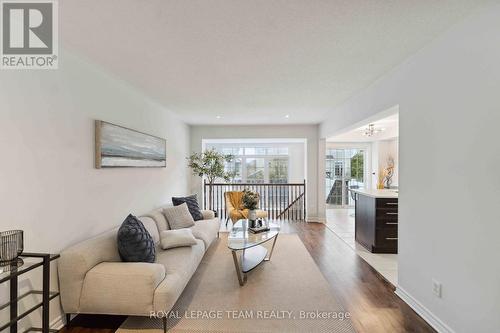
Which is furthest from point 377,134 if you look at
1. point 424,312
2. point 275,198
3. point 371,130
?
point 424,312

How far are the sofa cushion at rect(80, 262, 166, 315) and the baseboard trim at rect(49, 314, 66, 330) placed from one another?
27 centimetres

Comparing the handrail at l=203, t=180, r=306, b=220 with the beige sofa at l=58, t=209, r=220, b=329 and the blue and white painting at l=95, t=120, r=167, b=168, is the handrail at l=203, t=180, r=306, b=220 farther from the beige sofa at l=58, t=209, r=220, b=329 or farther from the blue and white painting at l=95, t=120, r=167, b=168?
the beige sofa at l=58, t=209, r=220, b=329

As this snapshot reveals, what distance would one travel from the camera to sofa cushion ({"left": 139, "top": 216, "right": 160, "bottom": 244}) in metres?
3.25

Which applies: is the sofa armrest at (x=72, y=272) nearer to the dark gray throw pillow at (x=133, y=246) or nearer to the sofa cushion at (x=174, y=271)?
the dark gray throw pillow at (x=133, y=246)

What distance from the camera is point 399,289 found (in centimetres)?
271

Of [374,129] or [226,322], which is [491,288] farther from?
[374,129]

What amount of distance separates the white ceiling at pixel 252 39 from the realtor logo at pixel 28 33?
0.10m

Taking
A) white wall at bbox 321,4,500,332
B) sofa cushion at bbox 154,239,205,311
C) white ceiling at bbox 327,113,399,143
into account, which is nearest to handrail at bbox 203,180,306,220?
white ceiling at bbox 327,113,399,143

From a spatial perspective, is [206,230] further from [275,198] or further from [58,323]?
[275,198]

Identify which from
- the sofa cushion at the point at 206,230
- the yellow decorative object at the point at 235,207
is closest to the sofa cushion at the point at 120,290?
the sofa cushion at the point at 206,230

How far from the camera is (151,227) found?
10.9 feet

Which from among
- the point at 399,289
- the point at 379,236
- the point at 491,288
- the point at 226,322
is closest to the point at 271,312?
the point at 226,322

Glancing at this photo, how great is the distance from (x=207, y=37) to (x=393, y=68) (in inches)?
80.8

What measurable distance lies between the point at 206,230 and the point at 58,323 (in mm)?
1997
